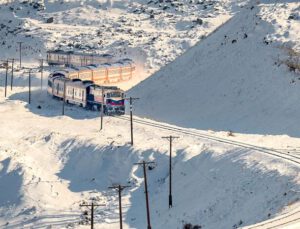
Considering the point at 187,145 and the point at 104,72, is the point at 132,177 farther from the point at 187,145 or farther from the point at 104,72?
the point at 104,72

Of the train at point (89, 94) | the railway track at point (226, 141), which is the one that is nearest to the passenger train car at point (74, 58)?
the train at point (89, 94)

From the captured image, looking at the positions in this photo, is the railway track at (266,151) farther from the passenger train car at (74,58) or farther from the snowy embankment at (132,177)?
the passenger train car at (74,58)

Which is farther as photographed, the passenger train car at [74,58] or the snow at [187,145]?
the passenger train car at [74,58]

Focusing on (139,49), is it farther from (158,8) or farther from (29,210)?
(29,210)

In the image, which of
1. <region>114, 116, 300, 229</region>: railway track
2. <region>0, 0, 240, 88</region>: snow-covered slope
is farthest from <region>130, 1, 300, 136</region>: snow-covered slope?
<region>0, 0, 240, 88</region>: snow-covered slope

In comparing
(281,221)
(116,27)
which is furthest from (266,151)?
(116,27)

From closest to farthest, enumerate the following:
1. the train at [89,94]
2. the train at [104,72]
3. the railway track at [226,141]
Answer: the railway track at [226,141], the train at [89,94], the train at [104,72]

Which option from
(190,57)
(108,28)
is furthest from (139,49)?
(190,57)
